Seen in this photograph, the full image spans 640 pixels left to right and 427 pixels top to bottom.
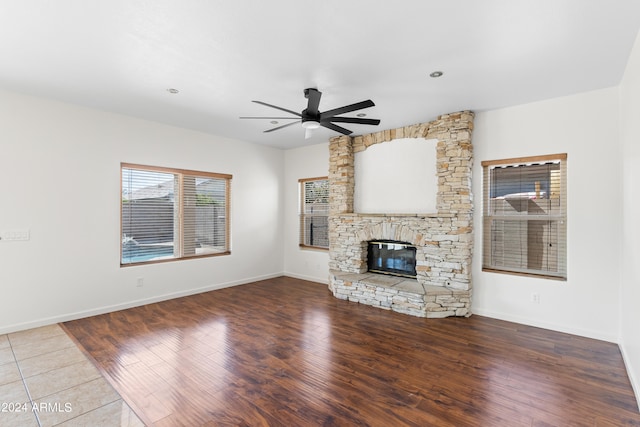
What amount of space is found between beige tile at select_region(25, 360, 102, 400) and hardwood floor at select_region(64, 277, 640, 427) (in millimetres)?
155

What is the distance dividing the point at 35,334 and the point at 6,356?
1.99ft

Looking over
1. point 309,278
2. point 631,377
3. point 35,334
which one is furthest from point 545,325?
point 35,334

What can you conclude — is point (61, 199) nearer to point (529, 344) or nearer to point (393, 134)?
point (393, 134)

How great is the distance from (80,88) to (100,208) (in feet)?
5.51

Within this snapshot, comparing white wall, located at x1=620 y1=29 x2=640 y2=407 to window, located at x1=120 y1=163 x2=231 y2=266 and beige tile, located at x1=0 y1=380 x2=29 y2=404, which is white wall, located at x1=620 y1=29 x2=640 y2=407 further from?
window, located at x1=120 y1=163 x2=231 y2=266

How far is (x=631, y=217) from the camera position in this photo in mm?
2809

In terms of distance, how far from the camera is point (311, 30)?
8.18ft

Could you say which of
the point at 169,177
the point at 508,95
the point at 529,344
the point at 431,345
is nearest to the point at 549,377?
the point at 529,344

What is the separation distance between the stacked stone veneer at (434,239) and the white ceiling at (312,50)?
657mm

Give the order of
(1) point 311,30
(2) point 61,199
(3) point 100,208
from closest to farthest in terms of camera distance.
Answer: (1) point 311,30
(2) point 61,199
(3) point 100,208

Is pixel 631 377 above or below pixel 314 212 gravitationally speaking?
below

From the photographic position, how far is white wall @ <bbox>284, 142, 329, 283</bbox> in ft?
21.2

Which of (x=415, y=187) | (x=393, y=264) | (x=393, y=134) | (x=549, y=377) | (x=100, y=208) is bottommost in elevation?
(x=549, y=377)

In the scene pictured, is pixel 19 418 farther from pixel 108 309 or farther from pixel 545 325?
pixel 545 325
